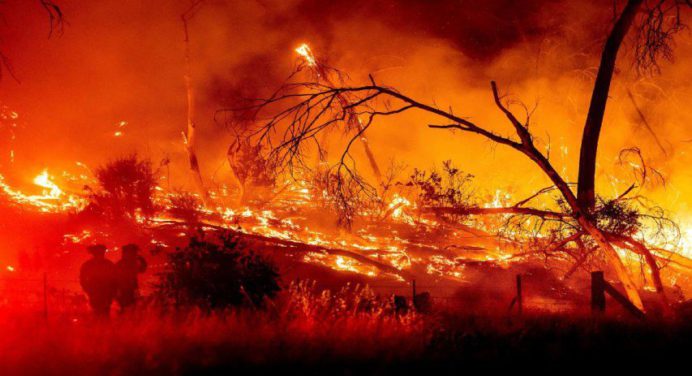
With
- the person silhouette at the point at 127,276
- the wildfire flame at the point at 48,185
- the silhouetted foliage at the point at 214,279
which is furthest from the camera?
the wildfire flame at the point at 48,185

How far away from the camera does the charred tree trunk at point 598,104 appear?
970 centimetres

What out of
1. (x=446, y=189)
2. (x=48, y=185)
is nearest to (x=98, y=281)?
(x=446, y=189)

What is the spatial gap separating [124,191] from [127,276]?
16.2 metres

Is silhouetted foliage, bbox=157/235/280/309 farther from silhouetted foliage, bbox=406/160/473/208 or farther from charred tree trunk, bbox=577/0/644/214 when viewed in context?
charred tree trunk, bbox=577/0/644/214

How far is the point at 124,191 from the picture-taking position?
24.7 m

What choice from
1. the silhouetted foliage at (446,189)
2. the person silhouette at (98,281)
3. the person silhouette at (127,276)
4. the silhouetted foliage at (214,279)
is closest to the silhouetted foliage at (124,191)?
the person silhouette at (127,276)

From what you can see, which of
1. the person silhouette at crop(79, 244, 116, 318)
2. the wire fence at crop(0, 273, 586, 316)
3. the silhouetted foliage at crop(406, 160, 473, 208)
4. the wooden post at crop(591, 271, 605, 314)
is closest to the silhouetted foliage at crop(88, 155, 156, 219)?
the wire fence at crop(0, 273, 586, 316)

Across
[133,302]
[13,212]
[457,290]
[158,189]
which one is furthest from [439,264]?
[13,212]

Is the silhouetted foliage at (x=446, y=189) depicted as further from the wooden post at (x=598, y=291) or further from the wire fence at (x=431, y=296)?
the wooden post at (x=598, y=291)

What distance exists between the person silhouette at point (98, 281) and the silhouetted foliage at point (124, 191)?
13.7 metres

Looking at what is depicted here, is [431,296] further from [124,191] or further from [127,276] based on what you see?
[124,191]

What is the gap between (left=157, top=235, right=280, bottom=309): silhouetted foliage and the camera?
842cm

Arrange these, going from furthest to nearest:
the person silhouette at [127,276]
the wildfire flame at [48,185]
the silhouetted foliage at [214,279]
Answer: the wildfire flame at [48,185], the person silhouette at [127,276], the silhouetted foliage at [214,279]

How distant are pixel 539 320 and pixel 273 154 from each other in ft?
15.6
